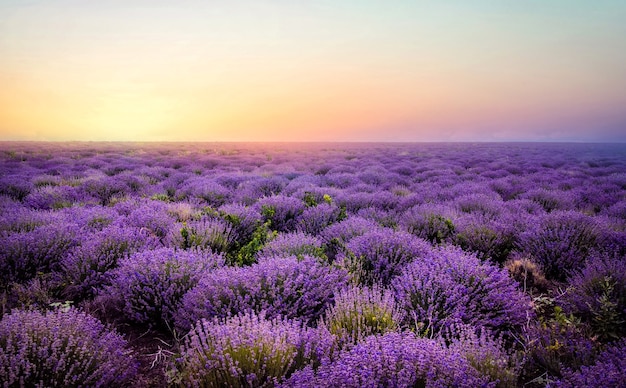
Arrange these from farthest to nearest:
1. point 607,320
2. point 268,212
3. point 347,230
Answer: point 268,212 < point 347,230 < point 607,320

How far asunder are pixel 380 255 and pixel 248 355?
2274 millimetres

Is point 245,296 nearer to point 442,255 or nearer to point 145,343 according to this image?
point 145,343

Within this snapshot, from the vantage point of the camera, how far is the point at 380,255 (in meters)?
4.02

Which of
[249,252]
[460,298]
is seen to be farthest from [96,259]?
[460,298]

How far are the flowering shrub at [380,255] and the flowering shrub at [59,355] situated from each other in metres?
2.29

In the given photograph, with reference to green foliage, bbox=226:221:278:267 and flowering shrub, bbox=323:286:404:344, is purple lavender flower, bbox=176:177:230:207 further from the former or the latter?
flowering shrub, bbox=323:286:404:344

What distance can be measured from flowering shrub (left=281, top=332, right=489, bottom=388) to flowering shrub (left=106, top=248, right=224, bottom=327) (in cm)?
177

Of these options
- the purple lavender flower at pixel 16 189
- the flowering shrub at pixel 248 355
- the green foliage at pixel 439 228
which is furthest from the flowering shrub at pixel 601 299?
the purple lavender flower at pixel 16 189

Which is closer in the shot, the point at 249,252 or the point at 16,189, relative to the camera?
the point at 249,252

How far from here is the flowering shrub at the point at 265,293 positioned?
285 cm

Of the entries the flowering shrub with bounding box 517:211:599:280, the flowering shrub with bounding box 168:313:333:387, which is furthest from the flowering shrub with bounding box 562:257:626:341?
the flowering shrub with bounding box 168:313:333:387

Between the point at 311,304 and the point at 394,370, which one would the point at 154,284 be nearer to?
the point at 311,304

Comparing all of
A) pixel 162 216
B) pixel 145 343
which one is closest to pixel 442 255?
pixel 145 343

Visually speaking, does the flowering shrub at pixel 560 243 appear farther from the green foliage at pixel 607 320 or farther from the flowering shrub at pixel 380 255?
the flowering shrub at pixel 380 255
